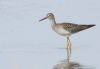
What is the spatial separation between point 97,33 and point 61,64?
2.17 m

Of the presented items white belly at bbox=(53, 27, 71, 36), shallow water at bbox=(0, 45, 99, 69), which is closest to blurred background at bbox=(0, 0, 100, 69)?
shallow water at bbox=(0, 45, 99, 69)

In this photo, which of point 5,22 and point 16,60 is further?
point 5,22

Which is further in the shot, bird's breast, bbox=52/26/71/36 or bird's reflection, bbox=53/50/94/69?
bird's breast, bbox=52/26/71/36

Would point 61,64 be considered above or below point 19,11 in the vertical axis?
below

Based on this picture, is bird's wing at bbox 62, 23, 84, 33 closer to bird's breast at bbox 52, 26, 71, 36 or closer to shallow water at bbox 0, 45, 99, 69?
bird's breast at bbox 52, 26, 71, 36

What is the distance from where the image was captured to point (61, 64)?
10.5 m

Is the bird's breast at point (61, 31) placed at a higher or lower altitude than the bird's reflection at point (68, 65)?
higher

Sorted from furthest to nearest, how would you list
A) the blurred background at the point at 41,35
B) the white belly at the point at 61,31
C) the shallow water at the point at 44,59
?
the white belly at the point at 61,31 < the blurred background at the point at 41,35 < the shallow water at the point at 44,59

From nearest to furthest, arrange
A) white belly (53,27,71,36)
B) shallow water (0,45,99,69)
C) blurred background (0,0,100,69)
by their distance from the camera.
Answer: shallow water (0,45,99,69), blurred background (0,0,100,69), white belly (53,27,71,36)

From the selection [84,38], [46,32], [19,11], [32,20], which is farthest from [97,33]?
[19,11]

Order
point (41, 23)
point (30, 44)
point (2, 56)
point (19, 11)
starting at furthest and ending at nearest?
point (19, 11)
point (41, 23)
point (30, 44)
point (2, 56)

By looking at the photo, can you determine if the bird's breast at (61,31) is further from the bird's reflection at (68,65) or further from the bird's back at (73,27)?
the bird's reflection at (68,65)

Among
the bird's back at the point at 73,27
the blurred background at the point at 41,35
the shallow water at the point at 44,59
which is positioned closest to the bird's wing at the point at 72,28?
the bird's back at the point at 73,27

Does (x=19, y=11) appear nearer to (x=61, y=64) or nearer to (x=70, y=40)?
(x=70, y=40)
